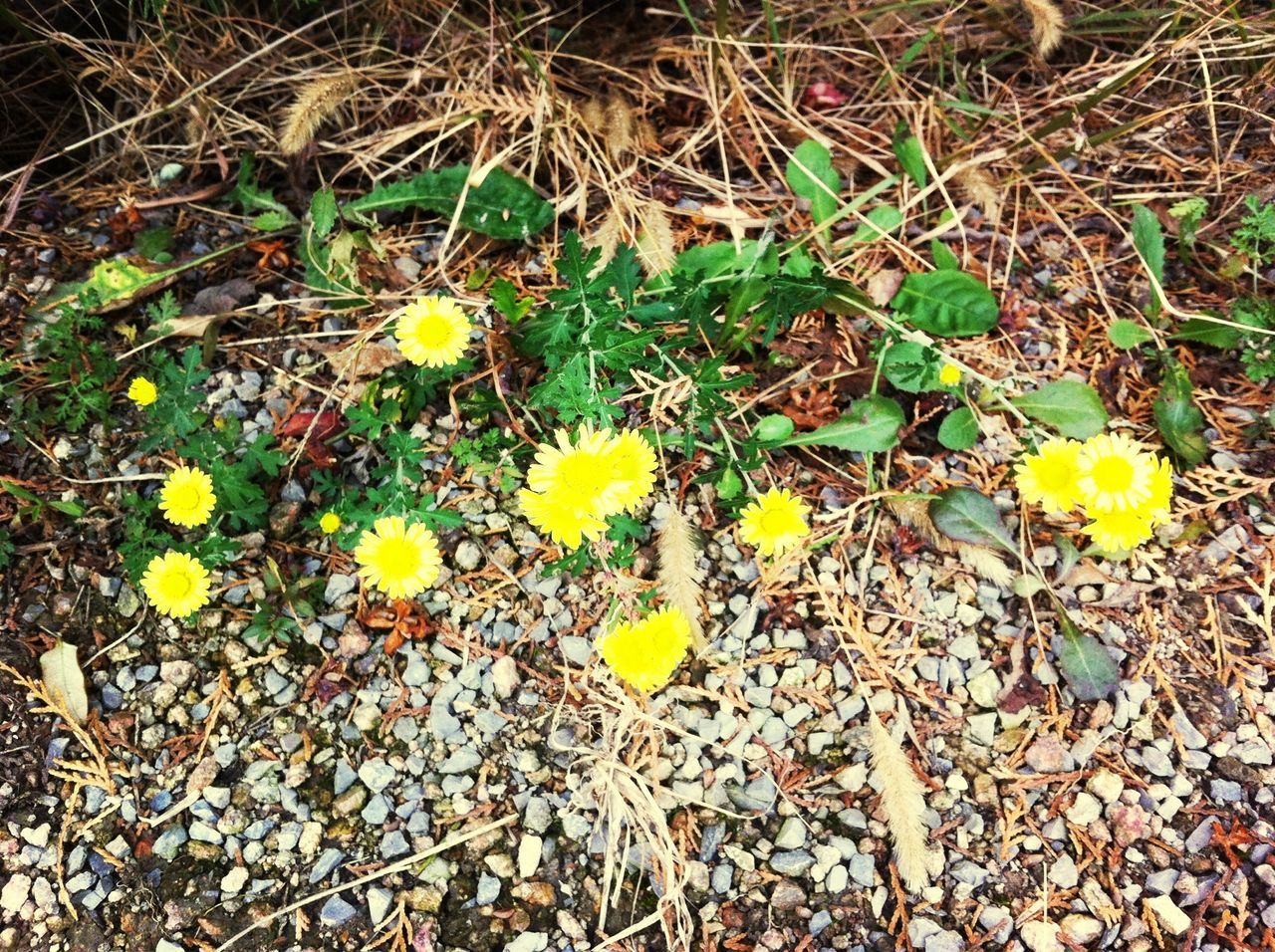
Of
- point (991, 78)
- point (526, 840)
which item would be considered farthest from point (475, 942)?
point (991, 78)

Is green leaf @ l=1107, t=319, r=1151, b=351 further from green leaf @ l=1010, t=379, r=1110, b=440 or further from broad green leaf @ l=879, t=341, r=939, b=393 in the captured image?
broad green leaf @ l=879, t=341, r=939, b=393

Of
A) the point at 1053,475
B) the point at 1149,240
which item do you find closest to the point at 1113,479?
the point at 1053,475

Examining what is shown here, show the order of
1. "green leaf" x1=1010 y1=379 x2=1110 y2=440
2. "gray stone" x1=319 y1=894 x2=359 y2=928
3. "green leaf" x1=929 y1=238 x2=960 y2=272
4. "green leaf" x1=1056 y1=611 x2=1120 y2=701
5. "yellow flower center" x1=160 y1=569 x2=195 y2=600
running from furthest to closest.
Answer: "green leaf" x1=929 y1=238 x2=960 y2=272 → "green leaf" x1=1010 y1=379 x2=1110 y2=440 → "green leaf" x1=1056 y1=611 x2=1120 y2=701 → "yellow flower center" x1=160 y1=569 x2=195 y2=600 → "gray stone" x1=319 y1=894 x2=359 y2=928

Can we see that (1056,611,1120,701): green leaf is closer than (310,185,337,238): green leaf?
Yes

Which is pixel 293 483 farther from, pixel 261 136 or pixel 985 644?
pixel 985 644

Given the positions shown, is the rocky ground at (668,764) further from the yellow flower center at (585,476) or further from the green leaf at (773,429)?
the yellow flower center at (585,476)

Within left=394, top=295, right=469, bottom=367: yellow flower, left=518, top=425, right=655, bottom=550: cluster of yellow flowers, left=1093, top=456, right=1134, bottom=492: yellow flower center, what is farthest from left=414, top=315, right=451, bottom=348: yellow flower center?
left=1093, top=456, right=1134, bottom=492: yellow flower center
